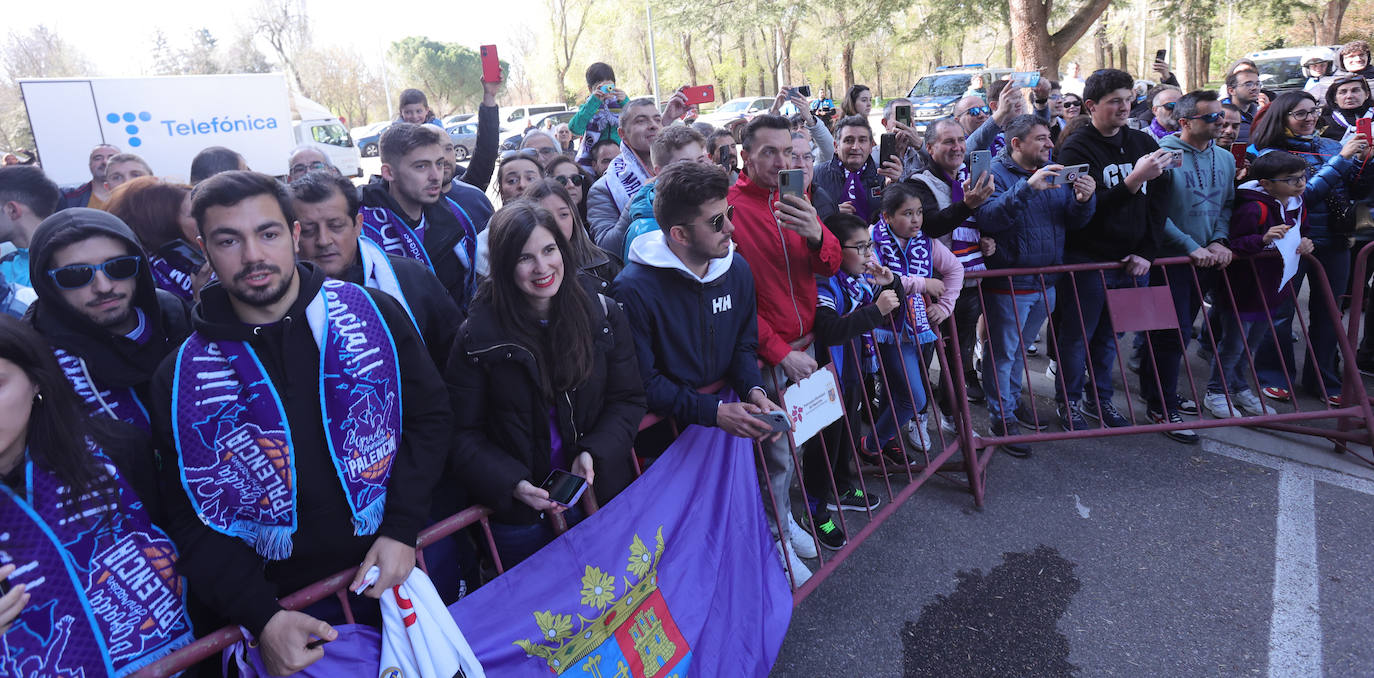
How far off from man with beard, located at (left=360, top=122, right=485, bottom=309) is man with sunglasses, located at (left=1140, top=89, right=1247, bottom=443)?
4.23 metres

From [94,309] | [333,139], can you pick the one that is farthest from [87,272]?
[333,139]

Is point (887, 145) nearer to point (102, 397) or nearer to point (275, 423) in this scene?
point (275, 423)

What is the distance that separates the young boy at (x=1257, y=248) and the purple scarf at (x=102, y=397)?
5.49m

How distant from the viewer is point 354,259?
9.29 ft

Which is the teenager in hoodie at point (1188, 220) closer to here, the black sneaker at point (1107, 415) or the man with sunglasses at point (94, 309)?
the black sneaker at point (1107, 415)

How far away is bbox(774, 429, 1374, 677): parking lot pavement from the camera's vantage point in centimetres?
296

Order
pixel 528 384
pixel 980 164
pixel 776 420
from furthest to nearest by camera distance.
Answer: pixel 980 164 < pixel 776 420 < pixel 528 384

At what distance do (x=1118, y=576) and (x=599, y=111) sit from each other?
200 inches

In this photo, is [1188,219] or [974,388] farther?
[974,388]

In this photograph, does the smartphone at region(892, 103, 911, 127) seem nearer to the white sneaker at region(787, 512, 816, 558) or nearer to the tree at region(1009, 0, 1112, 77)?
the white sneaker at region(787, 512, 816, 558)

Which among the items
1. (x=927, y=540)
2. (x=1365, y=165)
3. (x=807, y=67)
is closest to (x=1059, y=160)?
(x=1365, y=165)

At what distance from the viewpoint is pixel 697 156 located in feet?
13.2

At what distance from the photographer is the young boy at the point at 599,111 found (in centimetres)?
638

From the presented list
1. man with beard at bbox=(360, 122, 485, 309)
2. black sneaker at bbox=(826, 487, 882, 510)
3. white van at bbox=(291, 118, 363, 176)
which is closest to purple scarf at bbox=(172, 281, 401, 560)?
man with beard at bbox=(360, 122, 485, 309)
